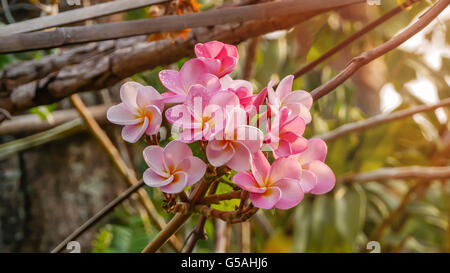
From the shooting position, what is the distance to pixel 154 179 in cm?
29

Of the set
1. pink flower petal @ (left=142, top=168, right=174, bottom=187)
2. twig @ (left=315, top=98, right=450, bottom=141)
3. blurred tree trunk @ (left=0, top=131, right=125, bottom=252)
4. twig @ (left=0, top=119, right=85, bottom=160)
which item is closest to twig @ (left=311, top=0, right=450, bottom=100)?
pink flower petal @ (left=142, top=168, right=174, bottom=187)

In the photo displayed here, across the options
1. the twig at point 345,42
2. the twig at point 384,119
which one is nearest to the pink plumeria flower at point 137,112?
the twig at point 345,42

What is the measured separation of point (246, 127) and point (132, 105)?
0.09 meters

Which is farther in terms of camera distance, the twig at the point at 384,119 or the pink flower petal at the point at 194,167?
the twig at the point at 384,119

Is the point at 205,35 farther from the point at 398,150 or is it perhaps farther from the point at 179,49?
the point at 398,150

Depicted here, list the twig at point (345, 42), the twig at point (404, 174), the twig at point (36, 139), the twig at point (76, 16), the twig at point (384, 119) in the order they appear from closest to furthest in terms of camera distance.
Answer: the twig at point (76, 16)
the twig at point (345, 42)
the twig at point (384, 119)
the twig at point (404, 174)
the twig at point (36, 139)

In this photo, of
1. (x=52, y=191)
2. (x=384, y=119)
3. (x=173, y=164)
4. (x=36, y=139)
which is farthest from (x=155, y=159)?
(x=52, y=191)

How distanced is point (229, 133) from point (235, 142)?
0.04 ft

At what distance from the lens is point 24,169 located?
1.06 metres

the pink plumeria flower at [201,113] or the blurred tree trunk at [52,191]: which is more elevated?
the pink plumeria flower at [201,113]

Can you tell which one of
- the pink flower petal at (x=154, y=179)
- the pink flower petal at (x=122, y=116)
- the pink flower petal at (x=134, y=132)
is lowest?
the pink flower petal at (x=154, y=179)

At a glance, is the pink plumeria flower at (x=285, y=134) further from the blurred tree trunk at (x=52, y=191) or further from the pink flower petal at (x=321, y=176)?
the blurred tree trunk at (x=52, y=191)

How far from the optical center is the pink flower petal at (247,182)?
28cm

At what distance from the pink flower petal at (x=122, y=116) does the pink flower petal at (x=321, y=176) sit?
0.13m
